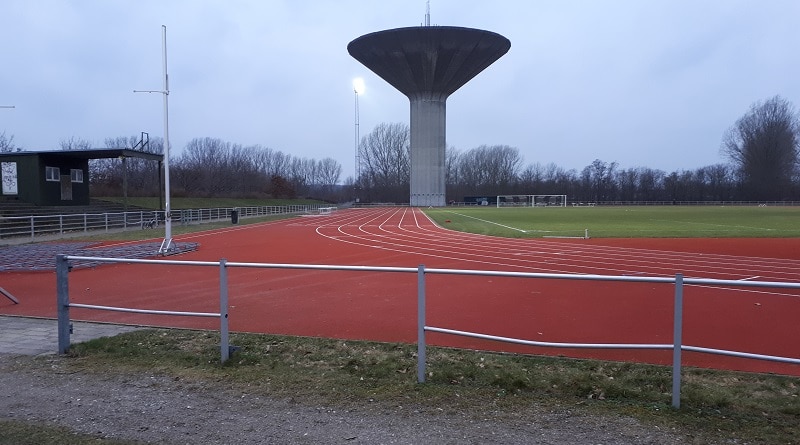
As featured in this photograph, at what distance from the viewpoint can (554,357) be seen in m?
5.90

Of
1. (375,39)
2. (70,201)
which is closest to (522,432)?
(70,201)

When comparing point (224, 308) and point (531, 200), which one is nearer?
point (224, 308)

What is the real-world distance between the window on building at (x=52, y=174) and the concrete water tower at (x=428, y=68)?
48.8 meters

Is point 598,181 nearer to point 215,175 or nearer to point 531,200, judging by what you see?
point 531,200

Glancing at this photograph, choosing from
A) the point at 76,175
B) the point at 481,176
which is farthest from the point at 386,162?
the point at 76,175

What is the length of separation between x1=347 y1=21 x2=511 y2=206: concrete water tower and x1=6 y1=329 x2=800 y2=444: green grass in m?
70.9

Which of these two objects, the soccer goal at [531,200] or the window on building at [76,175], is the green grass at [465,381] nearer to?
the window on building at [76,175]

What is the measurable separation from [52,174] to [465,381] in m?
37.2

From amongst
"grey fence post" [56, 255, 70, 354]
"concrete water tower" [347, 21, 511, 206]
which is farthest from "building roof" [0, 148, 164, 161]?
"concrete water tower" [347, 21, 511, 206]

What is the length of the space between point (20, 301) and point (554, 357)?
30.8 ft

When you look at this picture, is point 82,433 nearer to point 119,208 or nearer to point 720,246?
point 720,246

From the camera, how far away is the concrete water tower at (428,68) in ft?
237

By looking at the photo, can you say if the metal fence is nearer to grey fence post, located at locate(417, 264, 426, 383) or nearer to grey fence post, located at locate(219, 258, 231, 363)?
grey fence post, located at locate(219, 258, 231, 363)

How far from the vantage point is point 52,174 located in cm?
3391
